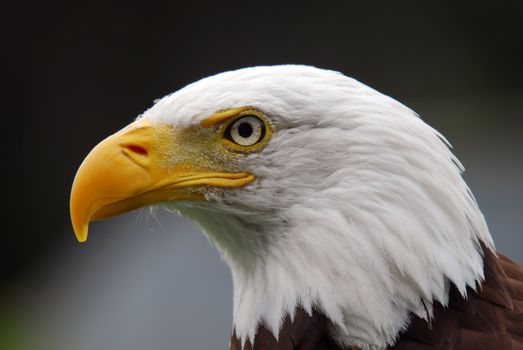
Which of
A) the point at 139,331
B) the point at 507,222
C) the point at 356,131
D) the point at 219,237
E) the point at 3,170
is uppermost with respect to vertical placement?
the point at 356,131

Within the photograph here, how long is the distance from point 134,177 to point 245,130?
0.32 metres

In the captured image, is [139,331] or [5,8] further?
[5,8]

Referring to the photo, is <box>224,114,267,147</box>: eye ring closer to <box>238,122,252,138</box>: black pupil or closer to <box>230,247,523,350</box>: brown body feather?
<box>238,122,252,138</box>: black pupil

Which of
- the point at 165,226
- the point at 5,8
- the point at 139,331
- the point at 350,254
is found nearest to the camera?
the point at 350,254

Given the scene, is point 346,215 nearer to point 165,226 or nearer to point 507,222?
point 507,222

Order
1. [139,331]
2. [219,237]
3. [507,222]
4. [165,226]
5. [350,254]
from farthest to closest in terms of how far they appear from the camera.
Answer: [165,226], [139,331], [507,222], [219,237], [350,254]

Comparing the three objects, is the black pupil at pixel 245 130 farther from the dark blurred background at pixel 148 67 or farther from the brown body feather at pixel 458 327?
the dark blurred background at pixel 148 67

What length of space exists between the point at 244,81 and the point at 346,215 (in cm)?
44

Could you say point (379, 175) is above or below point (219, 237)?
above

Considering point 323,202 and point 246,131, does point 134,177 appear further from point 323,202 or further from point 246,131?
point 323,202

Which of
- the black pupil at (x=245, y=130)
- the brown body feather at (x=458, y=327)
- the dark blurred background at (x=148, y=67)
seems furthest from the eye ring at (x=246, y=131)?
the dark blurred background at (x=148, y=67)

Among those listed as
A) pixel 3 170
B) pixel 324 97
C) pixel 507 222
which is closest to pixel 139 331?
pixel 507 222

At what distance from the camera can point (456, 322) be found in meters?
2.59

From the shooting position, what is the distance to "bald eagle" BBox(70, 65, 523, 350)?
256 centimetres
